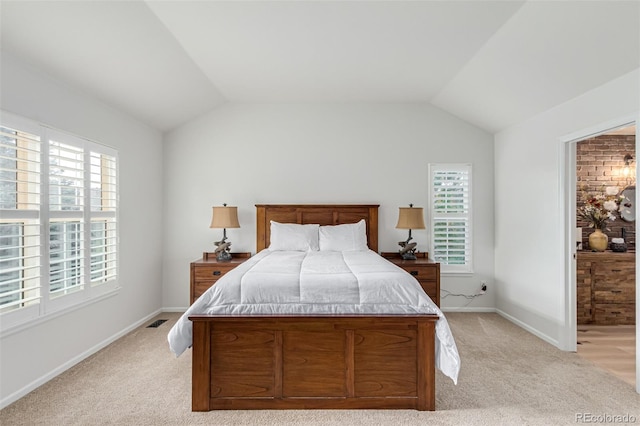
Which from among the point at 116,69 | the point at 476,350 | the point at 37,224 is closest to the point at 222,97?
the point at 116,69

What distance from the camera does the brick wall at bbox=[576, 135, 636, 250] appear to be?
4395mm

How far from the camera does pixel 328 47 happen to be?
3.06 m

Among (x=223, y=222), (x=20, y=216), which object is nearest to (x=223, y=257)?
(x=223, y=222)

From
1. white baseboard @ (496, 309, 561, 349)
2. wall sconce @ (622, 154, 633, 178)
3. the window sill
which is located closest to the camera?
the window sill

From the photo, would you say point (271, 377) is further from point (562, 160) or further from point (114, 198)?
point (562, 160)

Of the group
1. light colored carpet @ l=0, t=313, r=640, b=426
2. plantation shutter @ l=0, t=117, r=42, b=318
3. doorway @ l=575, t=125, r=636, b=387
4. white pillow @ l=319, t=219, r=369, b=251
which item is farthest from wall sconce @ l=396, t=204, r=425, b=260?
plantation shutter @ l=0, t=117, r=42, b=318

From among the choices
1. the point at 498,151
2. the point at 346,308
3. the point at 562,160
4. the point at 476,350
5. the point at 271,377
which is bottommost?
the point at 476,350

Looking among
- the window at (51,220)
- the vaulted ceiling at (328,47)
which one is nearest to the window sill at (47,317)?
the window at (51,220)

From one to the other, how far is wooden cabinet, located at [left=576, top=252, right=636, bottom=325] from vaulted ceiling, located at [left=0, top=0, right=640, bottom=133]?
1.97m

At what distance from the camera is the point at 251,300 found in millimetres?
2260

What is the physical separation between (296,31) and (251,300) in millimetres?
2216

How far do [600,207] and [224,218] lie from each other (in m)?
4.89

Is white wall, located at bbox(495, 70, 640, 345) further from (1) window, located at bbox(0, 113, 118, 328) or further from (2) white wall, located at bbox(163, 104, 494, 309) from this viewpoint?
(1) window, located at bbox(0, 113, 118, 328)

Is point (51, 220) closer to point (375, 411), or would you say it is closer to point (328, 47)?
point (328, 47)
